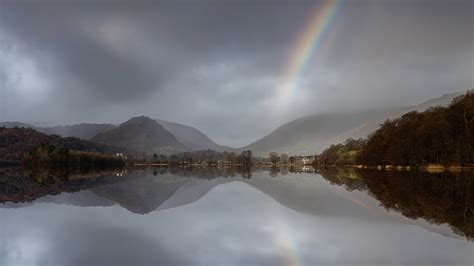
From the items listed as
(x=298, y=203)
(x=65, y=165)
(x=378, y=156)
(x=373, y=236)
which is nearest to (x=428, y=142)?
(x=378, y=156)

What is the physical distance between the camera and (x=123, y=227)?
1487 cm

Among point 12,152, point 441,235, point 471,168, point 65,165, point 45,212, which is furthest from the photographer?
point 12,152

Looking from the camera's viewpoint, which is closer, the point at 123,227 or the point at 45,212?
the point at 123,227

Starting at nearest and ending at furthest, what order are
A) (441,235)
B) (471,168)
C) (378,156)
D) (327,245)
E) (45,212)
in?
(327,245), (441,235), (45,212), (471,168), (378,156)

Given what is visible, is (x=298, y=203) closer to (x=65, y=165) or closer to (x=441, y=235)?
(x=441, y=235)

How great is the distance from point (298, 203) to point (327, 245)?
12058mm

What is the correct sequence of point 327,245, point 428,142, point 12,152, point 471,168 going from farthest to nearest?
point 12,152 < point 428,142 < point 471,168 < point 327,245

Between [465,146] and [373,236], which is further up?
[465,146]

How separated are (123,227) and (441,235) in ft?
33.9

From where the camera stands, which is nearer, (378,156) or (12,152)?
(378,156)

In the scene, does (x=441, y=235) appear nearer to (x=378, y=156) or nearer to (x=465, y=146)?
(x=465, y=146)

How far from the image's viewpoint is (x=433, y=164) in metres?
75.9

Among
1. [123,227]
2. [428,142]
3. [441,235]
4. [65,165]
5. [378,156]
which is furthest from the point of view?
[65,165]

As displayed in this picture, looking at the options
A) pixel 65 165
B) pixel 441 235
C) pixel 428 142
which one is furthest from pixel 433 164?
pixel 65 165
